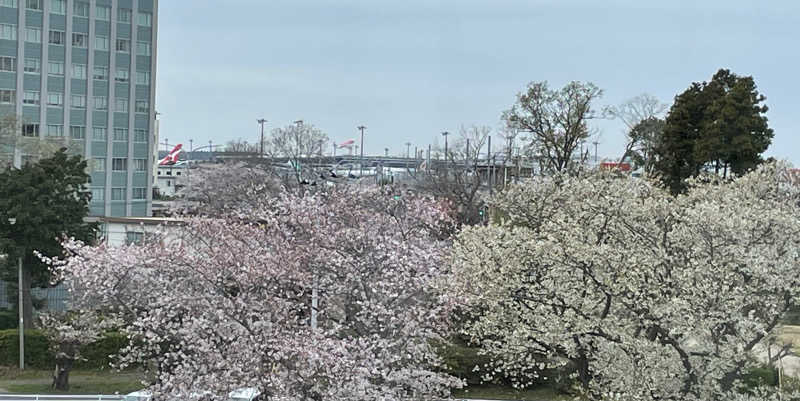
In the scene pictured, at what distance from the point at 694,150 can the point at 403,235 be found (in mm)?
23641

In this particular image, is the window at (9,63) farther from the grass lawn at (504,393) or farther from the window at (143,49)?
the grass lawn at (504,393)

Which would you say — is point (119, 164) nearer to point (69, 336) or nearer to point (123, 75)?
point (123, 75)

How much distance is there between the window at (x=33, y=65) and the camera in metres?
59.7

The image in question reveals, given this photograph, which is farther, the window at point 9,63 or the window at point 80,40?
the window at point 80,40

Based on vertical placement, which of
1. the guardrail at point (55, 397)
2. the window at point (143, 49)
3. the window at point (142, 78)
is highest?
the window at point (143, 49)

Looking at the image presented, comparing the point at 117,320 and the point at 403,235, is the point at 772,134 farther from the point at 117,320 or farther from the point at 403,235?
the point at 117,320

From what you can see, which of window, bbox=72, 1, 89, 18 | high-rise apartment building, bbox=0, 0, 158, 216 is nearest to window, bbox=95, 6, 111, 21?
high-rise apartment building, bbox=0, 0, 158, 216

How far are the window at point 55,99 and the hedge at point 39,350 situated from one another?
37714mm

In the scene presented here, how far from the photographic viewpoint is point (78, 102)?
→ 2411 inches

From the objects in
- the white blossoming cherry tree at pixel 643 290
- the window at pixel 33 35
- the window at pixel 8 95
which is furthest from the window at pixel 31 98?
the white blossoming cherry tree at pixel 643 290

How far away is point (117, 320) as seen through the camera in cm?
1597

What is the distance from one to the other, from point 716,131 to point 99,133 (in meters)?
41.0

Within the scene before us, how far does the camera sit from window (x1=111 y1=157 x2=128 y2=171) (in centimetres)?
6244

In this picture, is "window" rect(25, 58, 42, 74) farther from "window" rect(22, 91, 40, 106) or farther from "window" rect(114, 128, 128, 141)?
"window" rect(114, 128, 128, 141)
